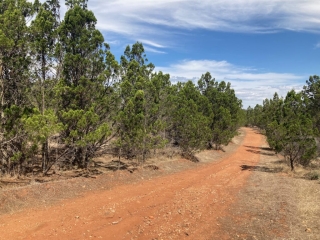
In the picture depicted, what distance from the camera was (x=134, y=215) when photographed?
9.18 meters

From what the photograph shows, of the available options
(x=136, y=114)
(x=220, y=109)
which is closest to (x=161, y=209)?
(x=136, y=114)

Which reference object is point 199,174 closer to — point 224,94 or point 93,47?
point 93,47

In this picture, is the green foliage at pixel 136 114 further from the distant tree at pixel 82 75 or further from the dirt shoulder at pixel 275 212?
the dirt shoulder at pixel 275 212

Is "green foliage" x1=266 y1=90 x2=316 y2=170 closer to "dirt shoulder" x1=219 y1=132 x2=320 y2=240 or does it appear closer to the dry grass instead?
the dry grass

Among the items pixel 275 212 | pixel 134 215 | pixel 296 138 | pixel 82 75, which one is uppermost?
pixel 82 75

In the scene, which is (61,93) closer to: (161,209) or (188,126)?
(161,209)

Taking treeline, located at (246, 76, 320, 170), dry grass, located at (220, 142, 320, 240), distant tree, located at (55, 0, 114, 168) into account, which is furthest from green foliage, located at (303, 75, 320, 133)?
distant tree, located at (55, 0, 114, 168)

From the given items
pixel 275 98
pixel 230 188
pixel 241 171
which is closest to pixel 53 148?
pixel 230 188

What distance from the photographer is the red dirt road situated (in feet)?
25.1

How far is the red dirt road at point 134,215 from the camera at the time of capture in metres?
7.66

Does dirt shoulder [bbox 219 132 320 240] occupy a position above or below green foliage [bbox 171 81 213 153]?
below

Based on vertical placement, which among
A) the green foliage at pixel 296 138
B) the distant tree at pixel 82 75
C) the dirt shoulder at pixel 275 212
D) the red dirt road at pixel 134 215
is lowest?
the red dirt road at pixel 134 215

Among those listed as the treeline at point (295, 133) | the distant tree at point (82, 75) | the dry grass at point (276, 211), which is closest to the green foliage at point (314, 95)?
the treeline at point (295, 133)

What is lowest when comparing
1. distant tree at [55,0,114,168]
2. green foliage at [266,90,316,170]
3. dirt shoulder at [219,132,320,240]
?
dirt shoulder at [219,132,320,240]
